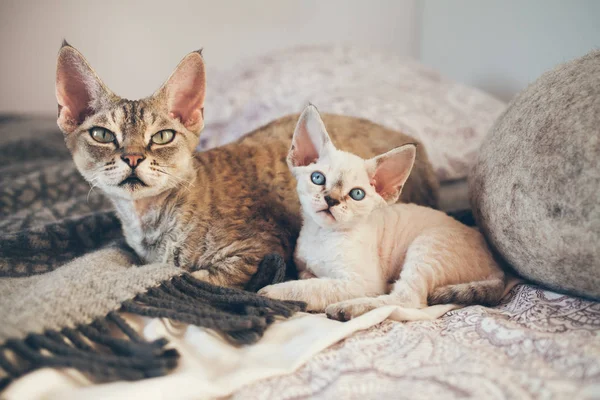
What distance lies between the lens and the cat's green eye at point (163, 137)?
1221 millimetres

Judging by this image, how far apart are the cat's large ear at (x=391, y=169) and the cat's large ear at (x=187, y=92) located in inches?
21.8

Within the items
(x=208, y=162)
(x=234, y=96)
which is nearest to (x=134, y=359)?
(x=208, y=162)

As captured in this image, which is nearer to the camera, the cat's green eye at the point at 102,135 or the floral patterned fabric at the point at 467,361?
the floral patterned fabric at the point at 467,361

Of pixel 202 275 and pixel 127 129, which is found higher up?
pixel 127 129

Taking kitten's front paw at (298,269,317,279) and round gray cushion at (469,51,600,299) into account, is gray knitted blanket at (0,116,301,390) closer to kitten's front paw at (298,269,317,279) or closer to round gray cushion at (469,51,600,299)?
kitten's front paw at (298,269,317,279)

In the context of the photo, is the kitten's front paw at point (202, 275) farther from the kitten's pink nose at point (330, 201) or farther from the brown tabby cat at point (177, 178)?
the kitten's pink nose at point (330, 201)

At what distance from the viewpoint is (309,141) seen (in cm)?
124

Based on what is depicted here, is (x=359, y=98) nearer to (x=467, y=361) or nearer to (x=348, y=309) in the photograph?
(x=348, y=309)

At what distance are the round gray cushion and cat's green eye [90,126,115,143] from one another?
105 cm

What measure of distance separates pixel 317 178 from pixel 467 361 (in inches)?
22.5

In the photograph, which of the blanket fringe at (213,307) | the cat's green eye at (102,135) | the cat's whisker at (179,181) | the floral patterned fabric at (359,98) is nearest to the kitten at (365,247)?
the blanket fringe at (213,307)

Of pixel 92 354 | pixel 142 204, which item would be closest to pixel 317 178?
pixel 142 204

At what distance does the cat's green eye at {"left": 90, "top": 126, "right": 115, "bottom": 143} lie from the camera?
118 centimetres

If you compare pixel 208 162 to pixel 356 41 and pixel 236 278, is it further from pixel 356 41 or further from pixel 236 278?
pixel 356 41
